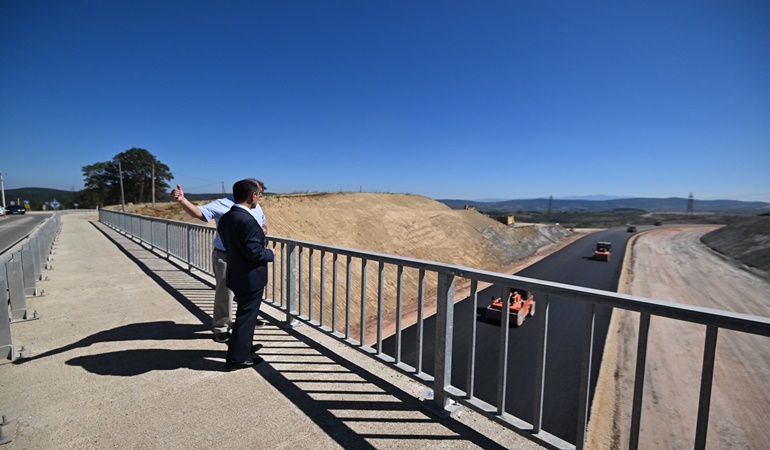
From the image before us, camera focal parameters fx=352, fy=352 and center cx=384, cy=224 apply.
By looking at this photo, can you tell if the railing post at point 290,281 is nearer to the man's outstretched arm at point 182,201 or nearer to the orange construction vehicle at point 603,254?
the man's outstretched arm at point 182,201

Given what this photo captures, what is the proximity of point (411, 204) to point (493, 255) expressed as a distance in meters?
18.9

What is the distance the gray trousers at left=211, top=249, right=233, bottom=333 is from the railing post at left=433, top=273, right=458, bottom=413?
254 cm

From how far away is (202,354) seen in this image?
371 centimetres

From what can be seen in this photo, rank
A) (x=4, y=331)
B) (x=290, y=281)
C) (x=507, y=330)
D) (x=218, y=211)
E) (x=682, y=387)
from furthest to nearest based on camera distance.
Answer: (x=682, y=387) < (x=290, y=281) < (x=218, y=211) < (x=4, y=331) < (x=507, y=330)

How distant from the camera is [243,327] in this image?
327cm

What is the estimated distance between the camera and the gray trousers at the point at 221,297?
3.97 m

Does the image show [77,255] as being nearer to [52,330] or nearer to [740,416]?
[52,330]

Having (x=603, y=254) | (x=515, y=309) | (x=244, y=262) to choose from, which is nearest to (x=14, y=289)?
(x=244, y=262)

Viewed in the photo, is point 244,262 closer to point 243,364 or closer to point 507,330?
point 243,364

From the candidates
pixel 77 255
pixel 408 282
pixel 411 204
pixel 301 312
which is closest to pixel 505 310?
pixel 301 312

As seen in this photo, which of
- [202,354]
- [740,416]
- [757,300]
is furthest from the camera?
[757,300]

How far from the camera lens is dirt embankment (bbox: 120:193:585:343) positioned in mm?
22328

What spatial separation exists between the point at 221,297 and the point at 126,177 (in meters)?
79.8

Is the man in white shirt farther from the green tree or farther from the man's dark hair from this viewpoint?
the green tree
